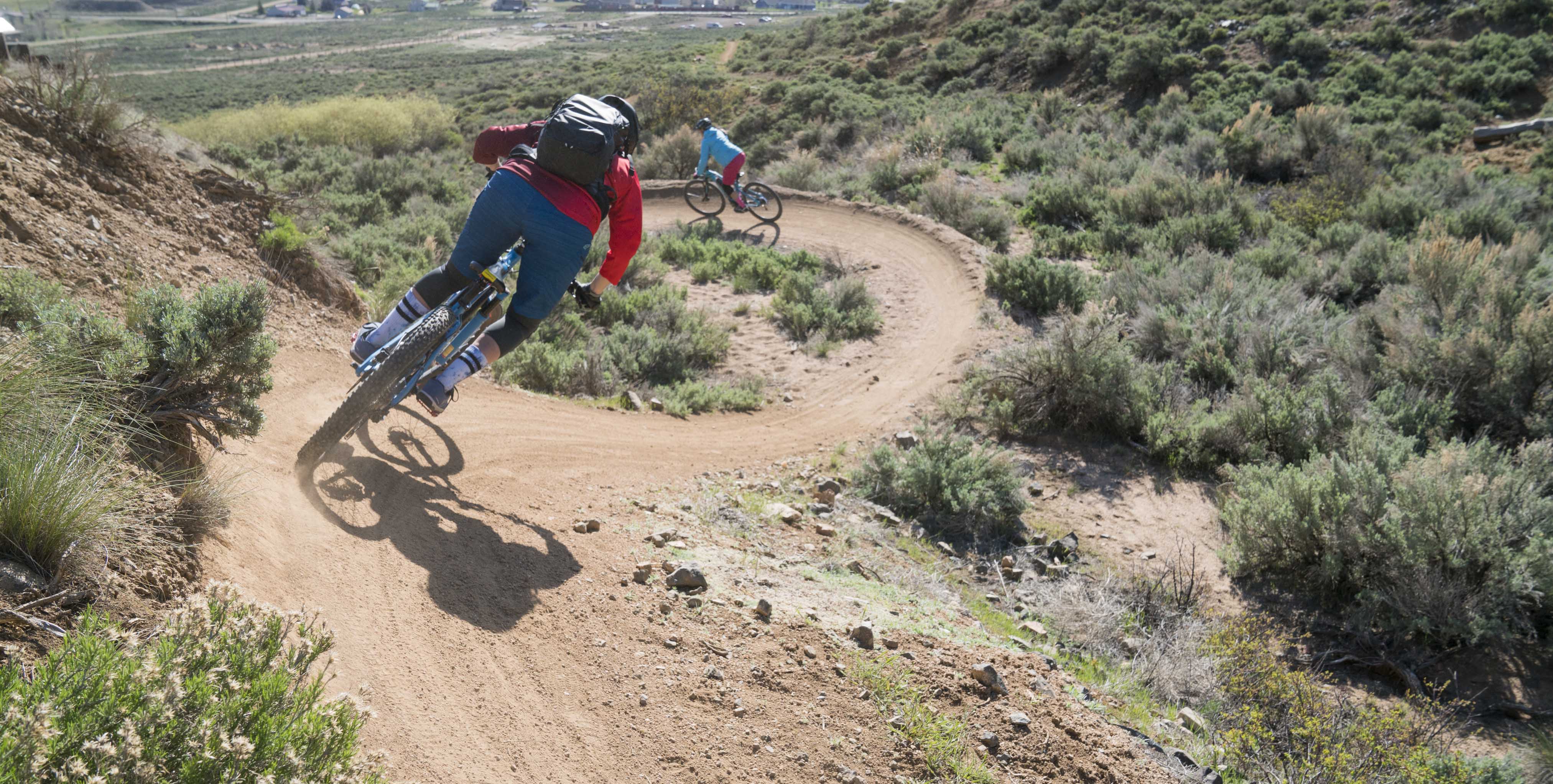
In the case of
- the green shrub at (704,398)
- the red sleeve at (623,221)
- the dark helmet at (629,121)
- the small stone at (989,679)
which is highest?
the dark helmet at (629,121)

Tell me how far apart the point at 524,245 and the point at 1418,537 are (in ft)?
20.8

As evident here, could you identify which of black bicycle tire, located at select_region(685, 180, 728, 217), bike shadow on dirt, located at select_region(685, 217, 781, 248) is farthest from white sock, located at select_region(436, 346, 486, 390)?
black bicycle tire, located at select_region(685, 180, 728, 217)

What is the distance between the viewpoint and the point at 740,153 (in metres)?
14.7

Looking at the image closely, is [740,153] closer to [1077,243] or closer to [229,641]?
[1077,243]

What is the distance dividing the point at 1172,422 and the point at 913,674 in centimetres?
527

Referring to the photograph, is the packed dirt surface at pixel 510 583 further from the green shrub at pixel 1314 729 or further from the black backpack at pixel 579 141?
the black backpack at pixel 579 141

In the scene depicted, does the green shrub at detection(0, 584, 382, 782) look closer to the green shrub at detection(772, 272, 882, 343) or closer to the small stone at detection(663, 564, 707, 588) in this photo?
the small stone at detection(663, 564, 707, 588)

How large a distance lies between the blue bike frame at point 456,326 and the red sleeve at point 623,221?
0.62 metres

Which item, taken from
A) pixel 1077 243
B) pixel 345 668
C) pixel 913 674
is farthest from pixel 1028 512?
pixel 1077 243

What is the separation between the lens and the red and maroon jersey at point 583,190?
15.5 feet

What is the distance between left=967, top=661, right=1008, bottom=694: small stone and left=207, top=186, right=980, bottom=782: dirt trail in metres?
1.13

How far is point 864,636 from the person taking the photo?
4.08 meters

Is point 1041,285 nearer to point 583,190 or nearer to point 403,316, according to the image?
point 583,190

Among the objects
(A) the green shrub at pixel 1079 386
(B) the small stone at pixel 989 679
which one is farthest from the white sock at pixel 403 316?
(A) the green shrub at pixel 1079 386
